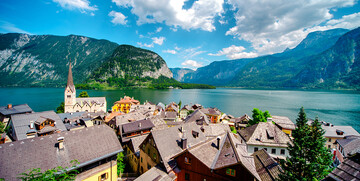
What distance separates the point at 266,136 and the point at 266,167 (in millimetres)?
13070

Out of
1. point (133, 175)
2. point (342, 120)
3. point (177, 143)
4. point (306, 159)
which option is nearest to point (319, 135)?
point (306, 159)

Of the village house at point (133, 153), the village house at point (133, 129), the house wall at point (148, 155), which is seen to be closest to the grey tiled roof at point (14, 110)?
the village house at point (133, 129)

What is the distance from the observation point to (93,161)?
16.0 m

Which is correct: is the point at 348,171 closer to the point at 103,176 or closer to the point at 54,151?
the point at 103,176

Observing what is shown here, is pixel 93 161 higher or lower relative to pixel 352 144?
higher

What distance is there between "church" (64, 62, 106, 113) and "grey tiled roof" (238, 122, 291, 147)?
72.3 metres

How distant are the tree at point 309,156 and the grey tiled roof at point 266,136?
1559cm

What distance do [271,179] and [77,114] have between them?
6277 cm

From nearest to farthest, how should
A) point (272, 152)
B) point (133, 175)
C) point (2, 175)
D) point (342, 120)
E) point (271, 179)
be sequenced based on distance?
point (2, 175) → point (271, 179) → point (133, 175) → point (272, 152) → point (342, 120)

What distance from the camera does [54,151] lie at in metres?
15.1

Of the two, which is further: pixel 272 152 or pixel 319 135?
pixel 272 152

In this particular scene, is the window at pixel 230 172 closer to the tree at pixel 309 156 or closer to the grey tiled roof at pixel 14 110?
the tree at pixel 309 156

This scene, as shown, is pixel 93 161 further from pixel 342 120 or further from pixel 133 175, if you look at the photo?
pixel 342 120

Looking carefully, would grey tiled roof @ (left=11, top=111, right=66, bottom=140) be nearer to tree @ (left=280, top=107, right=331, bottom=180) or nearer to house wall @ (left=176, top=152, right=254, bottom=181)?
house wall @ (left=176, top=152, right=254, bottom=181)
